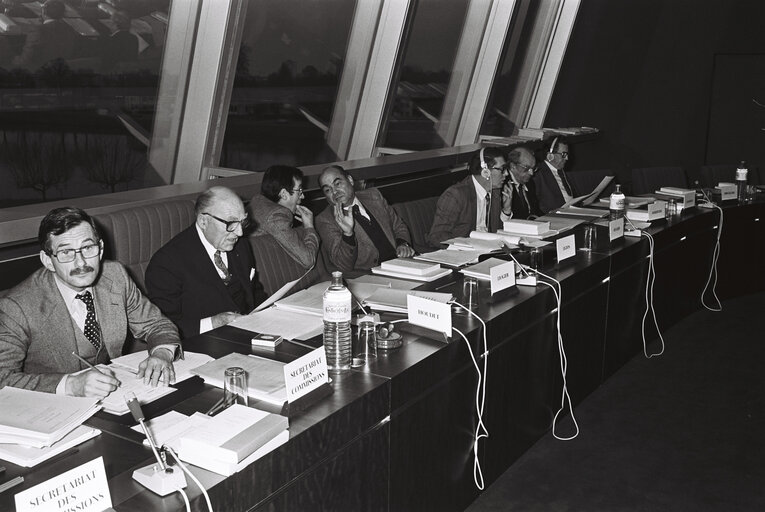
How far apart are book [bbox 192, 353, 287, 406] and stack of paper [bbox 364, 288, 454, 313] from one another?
1.95 ft

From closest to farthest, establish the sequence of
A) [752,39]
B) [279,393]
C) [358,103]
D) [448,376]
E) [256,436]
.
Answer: [256,436], [279,393], [448,376], [358,103], [752,39]

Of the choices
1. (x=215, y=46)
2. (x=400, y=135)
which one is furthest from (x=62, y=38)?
(x=400, y=135)

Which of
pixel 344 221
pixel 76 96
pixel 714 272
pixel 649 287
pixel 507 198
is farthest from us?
pixel 714 272

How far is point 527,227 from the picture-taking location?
12.9 ft

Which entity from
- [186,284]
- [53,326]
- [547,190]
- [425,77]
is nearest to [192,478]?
[53,326]

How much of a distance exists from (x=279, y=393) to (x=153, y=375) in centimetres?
35

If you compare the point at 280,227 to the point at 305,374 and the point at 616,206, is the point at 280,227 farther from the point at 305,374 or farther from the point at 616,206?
the point at 616,206

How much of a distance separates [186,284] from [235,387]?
1189 mm

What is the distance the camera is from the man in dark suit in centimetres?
375

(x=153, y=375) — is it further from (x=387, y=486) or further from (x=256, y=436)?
(x=387, y=486)

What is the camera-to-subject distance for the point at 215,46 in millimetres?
4387

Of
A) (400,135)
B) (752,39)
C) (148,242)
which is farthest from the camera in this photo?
(752,39)

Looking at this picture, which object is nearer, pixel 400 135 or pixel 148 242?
pixel 148 242

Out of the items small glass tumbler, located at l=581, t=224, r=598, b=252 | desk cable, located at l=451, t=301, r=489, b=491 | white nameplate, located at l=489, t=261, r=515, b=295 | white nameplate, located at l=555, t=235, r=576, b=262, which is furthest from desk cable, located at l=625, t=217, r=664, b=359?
desk cable, located at l=451, t=301, r=489, b=491
